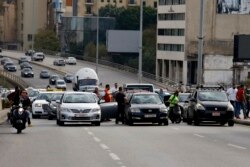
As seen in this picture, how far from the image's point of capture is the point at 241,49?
192ft

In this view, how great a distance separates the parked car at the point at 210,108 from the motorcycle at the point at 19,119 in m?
9.98

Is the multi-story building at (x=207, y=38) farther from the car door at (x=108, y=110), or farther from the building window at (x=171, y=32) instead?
the car door at (x=108, y=110)

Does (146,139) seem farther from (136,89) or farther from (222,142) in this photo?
(136,89)

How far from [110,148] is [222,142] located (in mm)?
4375

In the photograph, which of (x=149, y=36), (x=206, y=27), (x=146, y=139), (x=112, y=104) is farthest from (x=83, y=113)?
(x=149, y=36)

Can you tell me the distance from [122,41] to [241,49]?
327 ft

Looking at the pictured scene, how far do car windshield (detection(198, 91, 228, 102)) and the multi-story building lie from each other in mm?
88979

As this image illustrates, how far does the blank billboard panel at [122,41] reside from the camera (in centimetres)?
15662

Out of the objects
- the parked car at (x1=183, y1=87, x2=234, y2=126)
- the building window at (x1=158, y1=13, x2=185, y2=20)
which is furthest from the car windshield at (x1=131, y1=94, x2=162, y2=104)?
the building window at (x1=158, y1=13, x2=185, y2=20)

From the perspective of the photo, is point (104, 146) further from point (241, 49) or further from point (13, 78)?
point (13, 78)

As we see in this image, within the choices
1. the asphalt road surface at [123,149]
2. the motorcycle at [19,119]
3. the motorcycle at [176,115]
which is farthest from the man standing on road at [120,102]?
the motorcycle at [19,119]

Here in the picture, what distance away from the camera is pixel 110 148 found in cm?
2377

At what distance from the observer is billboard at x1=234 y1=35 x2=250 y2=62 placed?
58141 mm

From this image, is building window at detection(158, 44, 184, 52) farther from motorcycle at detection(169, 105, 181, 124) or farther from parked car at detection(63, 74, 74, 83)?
motorcycle at detection(169, 105, 181, 124)
